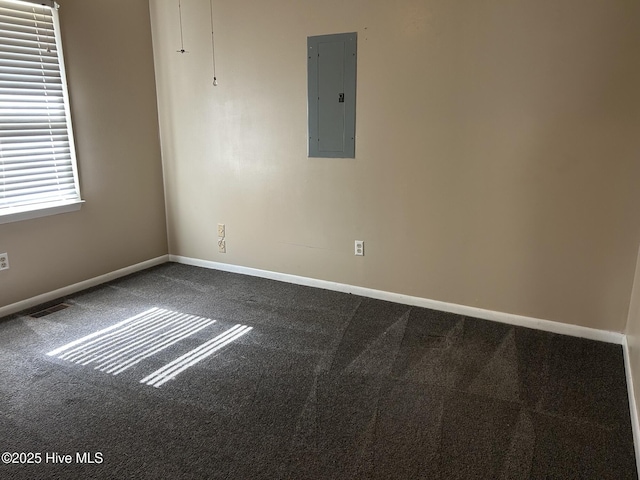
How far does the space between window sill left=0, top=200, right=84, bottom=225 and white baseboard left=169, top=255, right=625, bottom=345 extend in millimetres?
1108

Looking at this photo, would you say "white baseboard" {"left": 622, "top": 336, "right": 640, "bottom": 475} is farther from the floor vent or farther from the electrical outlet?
the electrical outlet

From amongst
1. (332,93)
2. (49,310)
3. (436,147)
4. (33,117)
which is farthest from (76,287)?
(436,147)

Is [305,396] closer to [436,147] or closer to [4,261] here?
[436,147]

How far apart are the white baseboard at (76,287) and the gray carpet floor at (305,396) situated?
0.40 ft

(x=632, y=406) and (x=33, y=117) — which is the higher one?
(x=33, y=117)

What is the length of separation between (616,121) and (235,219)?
2.72 m

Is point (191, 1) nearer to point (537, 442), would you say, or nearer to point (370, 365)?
point (370, 365)

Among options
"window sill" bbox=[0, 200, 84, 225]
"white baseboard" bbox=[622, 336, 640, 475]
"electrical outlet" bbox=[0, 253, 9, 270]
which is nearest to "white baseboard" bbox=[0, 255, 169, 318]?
"electrical outlet" bbox=[0, 253, 9, 270]

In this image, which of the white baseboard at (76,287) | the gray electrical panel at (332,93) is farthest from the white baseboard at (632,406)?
the white baseboard at (76,287)

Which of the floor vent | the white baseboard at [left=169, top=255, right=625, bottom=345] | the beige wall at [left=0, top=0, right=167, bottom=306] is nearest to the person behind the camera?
the white baseboard at [left=169, top=255, right=625, bottom=345]

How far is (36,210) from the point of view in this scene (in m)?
3.27

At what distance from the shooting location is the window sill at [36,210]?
313 cm

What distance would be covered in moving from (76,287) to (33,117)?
4.10ft

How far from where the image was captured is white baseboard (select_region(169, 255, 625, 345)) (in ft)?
9.30
